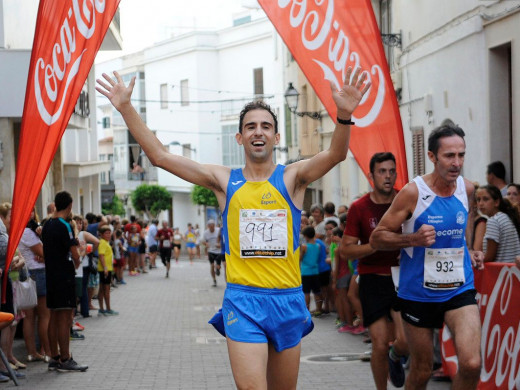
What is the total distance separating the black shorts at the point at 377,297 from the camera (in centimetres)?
803

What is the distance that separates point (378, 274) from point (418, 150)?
41.0 ft

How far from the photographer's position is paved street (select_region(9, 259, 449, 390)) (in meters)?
10.1

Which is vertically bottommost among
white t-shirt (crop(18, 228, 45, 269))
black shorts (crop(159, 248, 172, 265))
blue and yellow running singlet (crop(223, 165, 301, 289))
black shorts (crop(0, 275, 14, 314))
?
black shorts (crop(159, 248, 172, 265))

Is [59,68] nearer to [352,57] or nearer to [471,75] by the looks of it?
[352,57]

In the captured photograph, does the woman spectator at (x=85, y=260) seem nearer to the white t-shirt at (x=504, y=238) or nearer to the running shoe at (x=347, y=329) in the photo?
the running shoe at (x=347, y=329)

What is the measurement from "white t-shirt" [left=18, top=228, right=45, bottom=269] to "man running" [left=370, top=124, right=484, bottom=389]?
6.01m

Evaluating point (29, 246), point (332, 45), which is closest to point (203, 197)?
point (29, 246)

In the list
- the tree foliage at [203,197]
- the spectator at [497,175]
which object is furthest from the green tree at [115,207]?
the spectator at [497,175]

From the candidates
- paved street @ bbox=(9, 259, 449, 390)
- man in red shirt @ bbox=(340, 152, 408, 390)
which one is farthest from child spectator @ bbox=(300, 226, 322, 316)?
man in red shirt @ bbox=(340, 152, 408, 390)

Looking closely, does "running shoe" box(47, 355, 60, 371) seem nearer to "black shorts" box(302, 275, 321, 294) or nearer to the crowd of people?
the crowd of people

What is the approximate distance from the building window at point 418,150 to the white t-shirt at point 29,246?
10069 millimetres

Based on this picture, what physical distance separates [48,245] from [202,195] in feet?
171

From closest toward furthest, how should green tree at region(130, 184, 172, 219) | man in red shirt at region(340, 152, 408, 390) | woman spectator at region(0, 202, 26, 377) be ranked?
man in red shirt at region(340, 152, 408, 390), woman spectator at region(0, 202, 26, 377), green tree at region(130, 184, 172, 219)

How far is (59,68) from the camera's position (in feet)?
28.0
